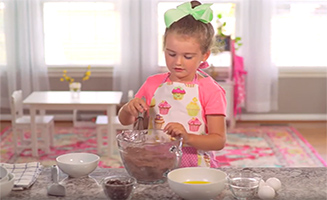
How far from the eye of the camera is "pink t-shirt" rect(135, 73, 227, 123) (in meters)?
1.83

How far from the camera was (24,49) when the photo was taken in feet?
18.0

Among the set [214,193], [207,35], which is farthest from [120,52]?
[214,193]

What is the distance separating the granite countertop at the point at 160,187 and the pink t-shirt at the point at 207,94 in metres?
0.25

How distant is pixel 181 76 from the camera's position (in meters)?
1.78

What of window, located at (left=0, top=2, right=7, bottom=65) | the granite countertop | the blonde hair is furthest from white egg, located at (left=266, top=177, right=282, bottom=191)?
window, located at (left=0, top=2, right=7, bottom=65)

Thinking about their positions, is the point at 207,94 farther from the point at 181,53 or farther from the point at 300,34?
the point at 300,34

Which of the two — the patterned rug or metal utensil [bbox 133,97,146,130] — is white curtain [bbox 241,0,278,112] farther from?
metal utensil [bbox 133,97,146,130]

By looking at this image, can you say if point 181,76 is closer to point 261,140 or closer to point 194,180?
point 194,180

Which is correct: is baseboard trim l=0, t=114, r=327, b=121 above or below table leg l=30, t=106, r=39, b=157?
below

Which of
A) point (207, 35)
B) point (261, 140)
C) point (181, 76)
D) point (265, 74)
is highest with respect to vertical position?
point (207, 35)

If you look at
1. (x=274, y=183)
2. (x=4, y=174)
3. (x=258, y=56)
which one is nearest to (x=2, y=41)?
(x=258, y=56)

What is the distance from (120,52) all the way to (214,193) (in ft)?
14.0

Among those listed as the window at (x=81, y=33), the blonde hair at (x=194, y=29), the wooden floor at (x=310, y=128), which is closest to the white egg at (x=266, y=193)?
the blonde hair at (x=194, y=29)

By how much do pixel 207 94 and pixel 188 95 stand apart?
66mm
